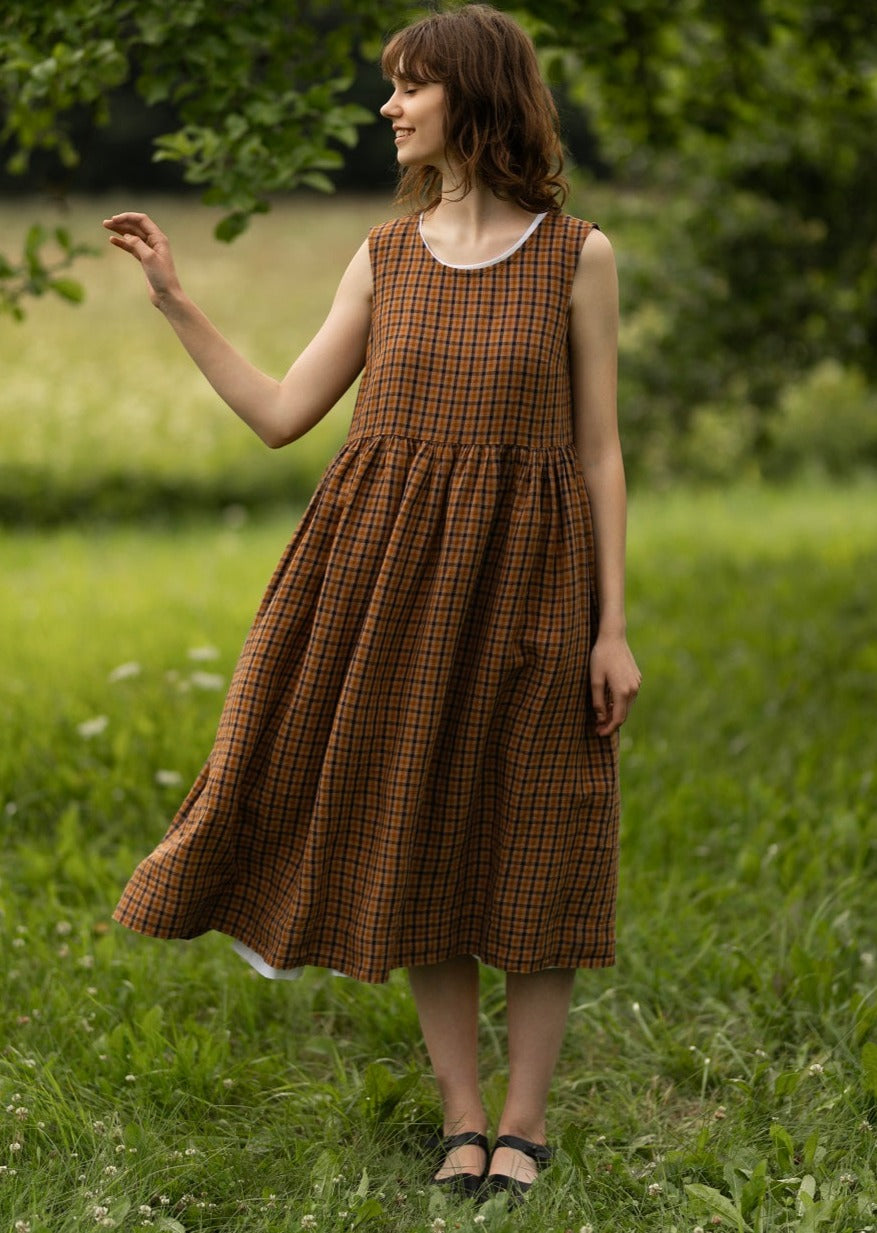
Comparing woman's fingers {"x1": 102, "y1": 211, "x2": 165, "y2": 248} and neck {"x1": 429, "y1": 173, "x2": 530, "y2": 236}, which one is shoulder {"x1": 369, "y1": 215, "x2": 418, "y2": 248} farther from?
woman's fingers {"x1": 102, "y1": 211, "x2": 165, "y2": 248}

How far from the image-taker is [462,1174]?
2.11 meters

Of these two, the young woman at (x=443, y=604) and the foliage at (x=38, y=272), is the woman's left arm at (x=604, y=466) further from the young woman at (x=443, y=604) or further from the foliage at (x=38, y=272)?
the foliage at (x=38, y=272)

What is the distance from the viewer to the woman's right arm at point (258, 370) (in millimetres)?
2002

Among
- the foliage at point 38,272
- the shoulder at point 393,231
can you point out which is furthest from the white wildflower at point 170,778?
the shoulder at point 393,231

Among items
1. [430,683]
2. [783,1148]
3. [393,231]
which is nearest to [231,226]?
[393,231]

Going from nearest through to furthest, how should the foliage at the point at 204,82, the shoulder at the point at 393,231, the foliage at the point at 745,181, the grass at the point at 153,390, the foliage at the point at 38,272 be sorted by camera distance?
the shoulder at the point at 393,231 < the foliage at the point at 204,82 < the foliage at the point at 38,272 < the foliage at the point at 745,181 < the grass at the point at 153,390

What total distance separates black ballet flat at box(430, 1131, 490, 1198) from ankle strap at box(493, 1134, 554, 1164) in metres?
0.03

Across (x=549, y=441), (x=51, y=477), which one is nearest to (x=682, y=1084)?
(x=549, y=441)

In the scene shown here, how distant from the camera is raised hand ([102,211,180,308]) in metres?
1.98

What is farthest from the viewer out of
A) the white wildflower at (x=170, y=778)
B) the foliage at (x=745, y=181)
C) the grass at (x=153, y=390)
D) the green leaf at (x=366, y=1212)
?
the grass at (x=153, y=390)

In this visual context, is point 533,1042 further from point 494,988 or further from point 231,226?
point 231,226

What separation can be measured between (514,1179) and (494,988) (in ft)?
2.13

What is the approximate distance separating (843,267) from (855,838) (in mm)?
3246

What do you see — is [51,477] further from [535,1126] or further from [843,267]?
[535,1126]
